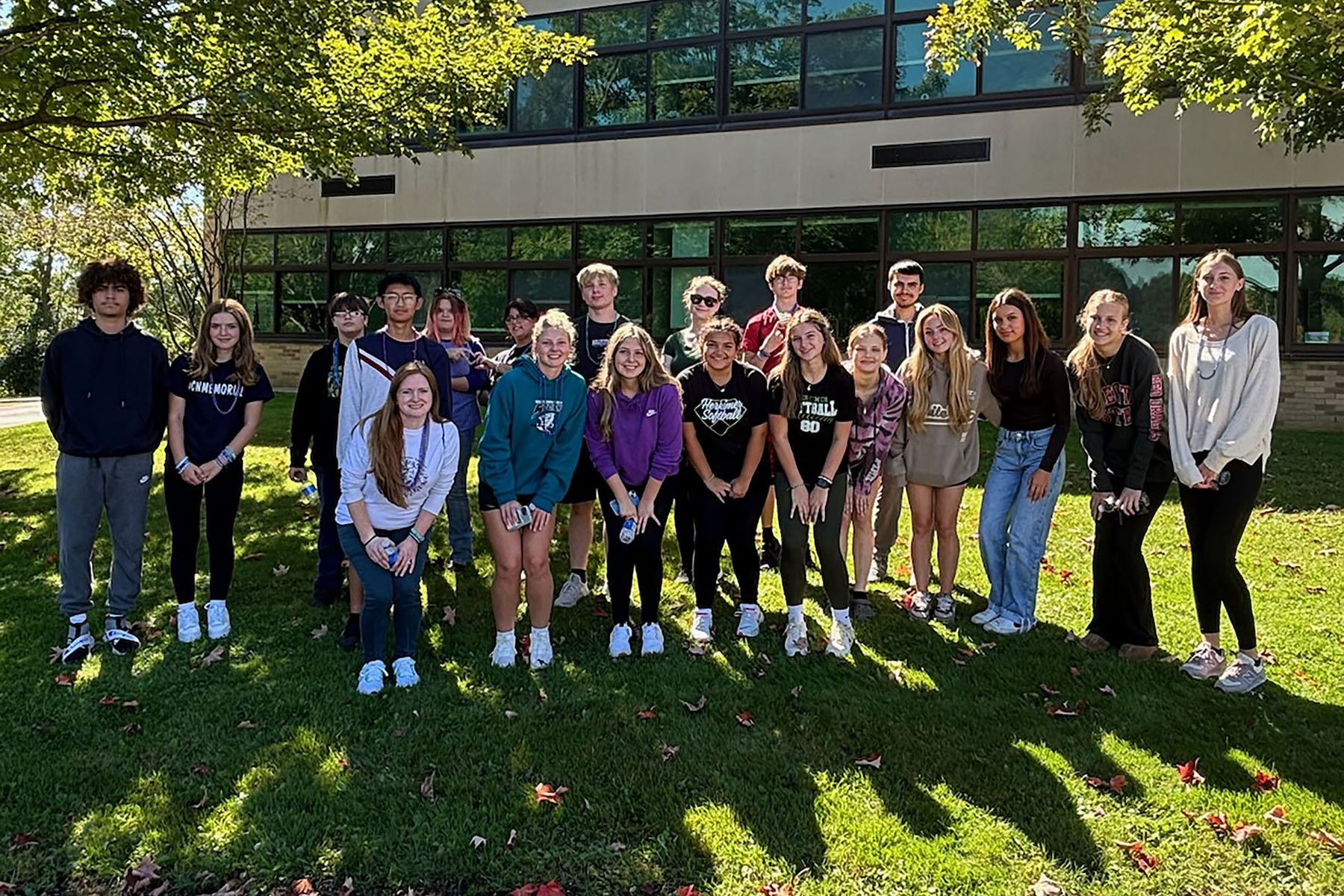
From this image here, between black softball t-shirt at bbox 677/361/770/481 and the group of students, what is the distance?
0.01 metres

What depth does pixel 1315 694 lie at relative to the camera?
4.28m

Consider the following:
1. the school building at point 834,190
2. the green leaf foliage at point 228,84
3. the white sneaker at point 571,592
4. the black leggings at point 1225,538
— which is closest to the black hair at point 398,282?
the white sneaker at point 571,592

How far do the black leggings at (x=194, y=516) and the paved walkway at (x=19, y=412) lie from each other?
1071cm

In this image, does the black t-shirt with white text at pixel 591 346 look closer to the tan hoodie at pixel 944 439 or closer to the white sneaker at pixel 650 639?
the white sneaker at pixel 650 639

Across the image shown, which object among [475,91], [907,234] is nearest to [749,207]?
[907,234]

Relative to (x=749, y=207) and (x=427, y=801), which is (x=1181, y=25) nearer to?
(x=749, y=207)

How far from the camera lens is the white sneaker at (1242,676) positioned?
4293 millimetres

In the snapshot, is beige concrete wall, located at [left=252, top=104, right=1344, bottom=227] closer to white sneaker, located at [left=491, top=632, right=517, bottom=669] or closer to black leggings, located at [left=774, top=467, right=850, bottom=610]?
black leggings, located at [left=774, top=467, right=850, bottom=610]

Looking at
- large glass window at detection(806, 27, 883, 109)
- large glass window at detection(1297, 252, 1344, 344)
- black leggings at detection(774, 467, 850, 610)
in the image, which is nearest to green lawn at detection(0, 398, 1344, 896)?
black leggings at detection(774, 467, 850, 610)

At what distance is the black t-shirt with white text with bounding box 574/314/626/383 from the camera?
18.1 ft

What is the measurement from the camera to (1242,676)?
14.2 feet

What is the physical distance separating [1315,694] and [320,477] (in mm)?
5308

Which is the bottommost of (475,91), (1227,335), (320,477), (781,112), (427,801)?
(427,801)

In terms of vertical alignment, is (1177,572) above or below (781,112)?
below
